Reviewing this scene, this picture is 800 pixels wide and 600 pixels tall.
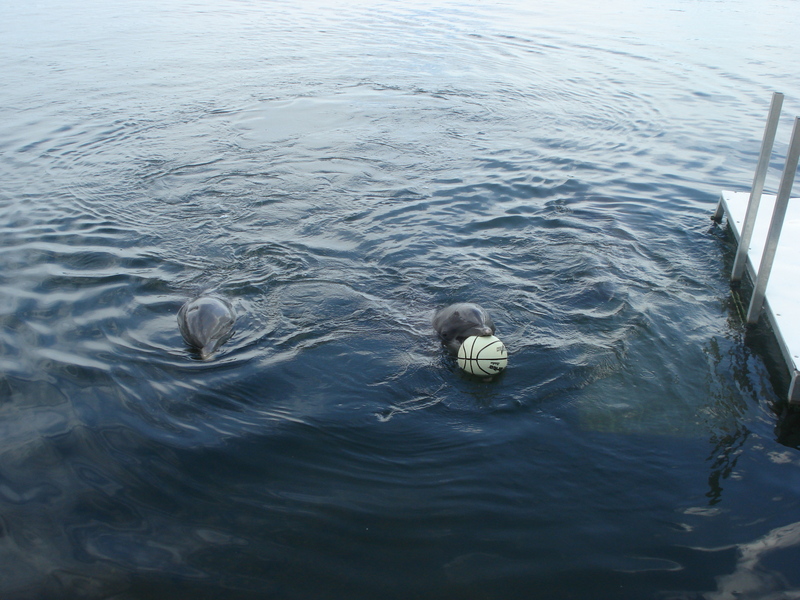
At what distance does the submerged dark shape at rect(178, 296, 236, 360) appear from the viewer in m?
6.34

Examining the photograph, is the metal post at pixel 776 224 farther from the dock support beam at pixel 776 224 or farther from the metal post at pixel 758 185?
A: the metal post at pixel 758 185

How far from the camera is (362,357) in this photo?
646 centimetres

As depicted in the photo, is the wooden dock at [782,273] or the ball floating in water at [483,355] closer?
the wooden dock at [782,273]

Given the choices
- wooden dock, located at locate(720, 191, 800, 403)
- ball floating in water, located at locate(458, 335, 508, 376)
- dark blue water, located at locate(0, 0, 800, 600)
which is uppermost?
wooden dock, located at locate(720, 191, 800, 403)

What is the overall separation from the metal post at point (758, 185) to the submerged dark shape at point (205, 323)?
604cm

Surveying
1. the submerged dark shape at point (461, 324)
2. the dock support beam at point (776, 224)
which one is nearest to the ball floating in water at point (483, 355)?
the submerged dark shape at point (461, 324)

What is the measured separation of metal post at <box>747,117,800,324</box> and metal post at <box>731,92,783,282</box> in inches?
29.2

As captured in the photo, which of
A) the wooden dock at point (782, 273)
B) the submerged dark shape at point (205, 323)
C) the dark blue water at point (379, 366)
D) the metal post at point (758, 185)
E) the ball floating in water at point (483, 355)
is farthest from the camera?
the metal post at point (758, 185)

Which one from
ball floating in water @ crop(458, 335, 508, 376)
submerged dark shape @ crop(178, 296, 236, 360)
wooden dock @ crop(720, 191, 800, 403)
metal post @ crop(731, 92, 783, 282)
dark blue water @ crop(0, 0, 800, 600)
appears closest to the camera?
dark blue water @ crop(0, 0, 800, 600)

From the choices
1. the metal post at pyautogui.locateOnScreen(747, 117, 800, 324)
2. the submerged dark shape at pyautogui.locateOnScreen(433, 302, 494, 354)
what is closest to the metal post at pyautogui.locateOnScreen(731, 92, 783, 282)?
the metal post at pyautogui.locateOnScreen(747, 117, 800, 324)

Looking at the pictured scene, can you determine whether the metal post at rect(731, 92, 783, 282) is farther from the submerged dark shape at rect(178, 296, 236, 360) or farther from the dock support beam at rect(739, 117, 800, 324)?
the submerged dark shape at rect(178, 296, 236, 360)

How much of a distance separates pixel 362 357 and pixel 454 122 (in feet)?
32.0

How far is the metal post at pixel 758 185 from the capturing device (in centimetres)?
676

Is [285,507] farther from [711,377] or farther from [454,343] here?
[711,377]
